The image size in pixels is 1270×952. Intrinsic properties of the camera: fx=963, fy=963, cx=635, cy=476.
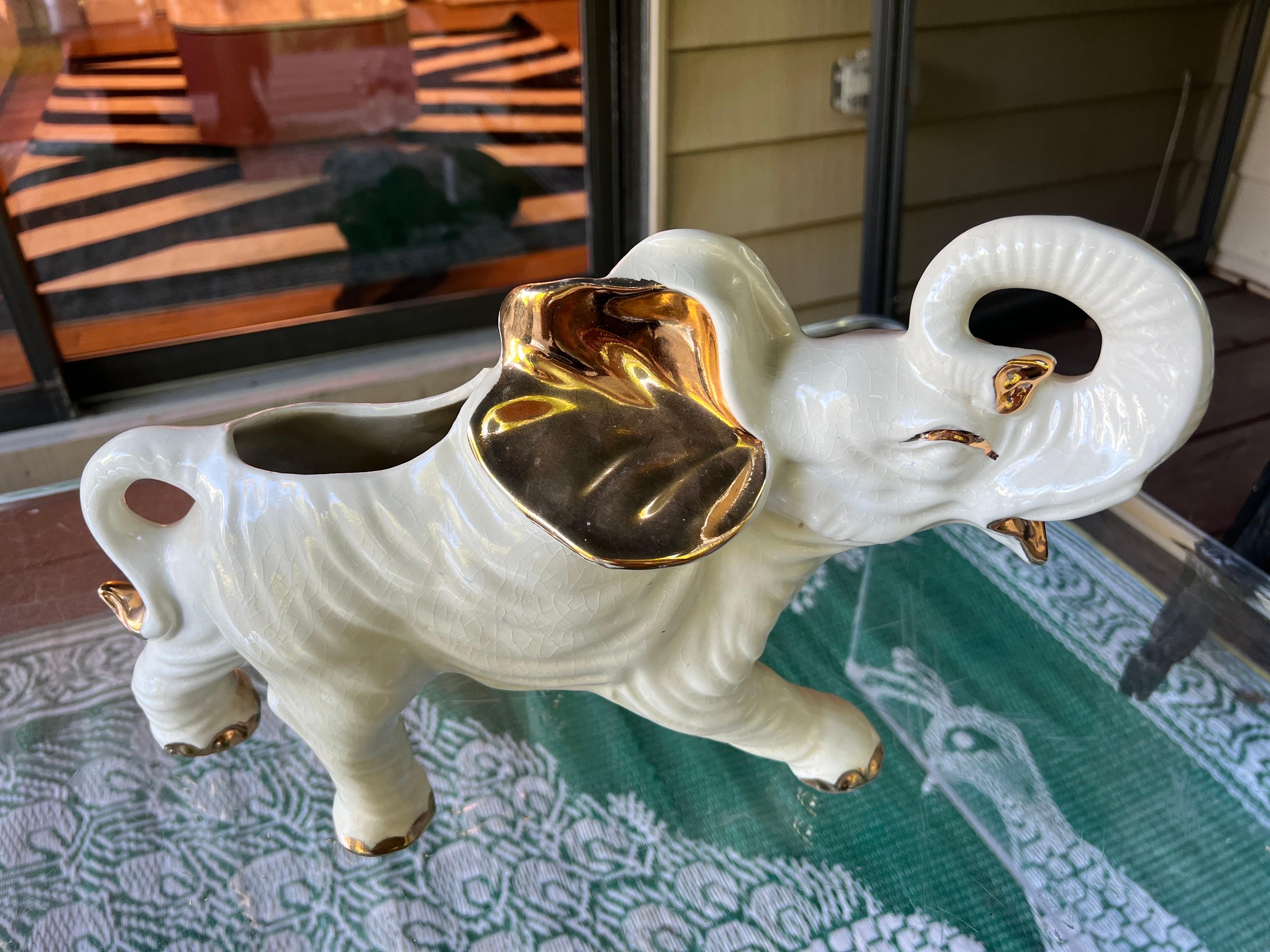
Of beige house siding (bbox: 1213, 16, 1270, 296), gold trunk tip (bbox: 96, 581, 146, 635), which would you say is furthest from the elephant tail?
beige house siding (bbox: 1213, 16, 1270, 296)

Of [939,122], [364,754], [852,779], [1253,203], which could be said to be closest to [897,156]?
[939,122]

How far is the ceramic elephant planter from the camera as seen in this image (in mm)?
412

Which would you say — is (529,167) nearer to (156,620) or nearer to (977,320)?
(977,320)

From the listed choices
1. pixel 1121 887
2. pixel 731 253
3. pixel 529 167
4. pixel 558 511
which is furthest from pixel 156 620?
Result: pixel 529 167

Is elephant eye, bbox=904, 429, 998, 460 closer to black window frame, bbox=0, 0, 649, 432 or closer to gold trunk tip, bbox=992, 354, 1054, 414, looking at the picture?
gold trunk tip, bbox=992, 354, 1054, 414

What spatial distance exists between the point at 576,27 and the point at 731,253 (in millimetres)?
1106

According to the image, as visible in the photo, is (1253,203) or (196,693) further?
(1253,203)

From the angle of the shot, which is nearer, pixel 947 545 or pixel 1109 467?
pixel 1109 467

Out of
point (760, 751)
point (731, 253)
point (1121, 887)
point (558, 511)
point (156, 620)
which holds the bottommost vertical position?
point (1121, 887)

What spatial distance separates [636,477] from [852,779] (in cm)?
35

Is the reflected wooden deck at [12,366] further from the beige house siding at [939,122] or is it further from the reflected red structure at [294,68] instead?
the beige house siding at [939,122]

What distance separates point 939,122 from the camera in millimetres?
1146

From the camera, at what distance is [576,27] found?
141cm

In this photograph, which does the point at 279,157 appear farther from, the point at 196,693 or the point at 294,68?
the point at 196,693
